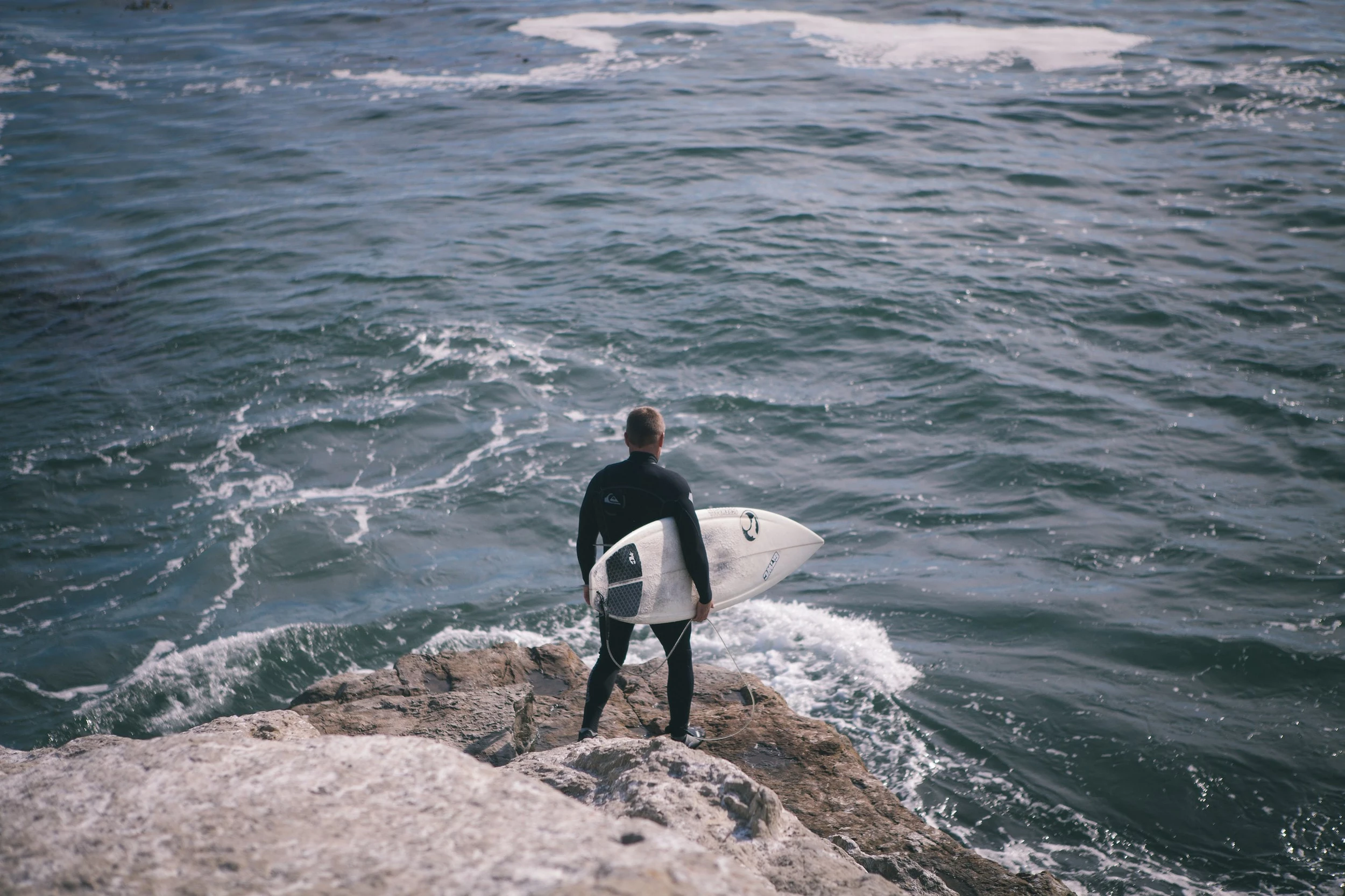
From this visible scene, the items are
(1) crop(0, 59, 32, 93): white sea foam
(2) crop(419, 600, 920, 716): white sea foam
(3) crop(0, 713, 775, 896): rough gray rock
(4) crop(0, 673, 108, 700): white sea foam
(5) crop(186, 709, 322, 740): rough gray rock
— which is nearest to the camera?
(3) crop(0, 713, 775, 896): rough gray rock

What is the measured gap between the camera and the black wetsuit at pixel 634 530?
479 centimetres

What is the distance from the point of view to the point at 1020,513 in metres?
9.18

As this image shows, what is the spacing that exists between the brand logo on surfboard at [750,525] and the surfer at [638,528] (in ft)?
2.50

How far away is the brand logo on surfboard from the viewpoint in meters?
5.82

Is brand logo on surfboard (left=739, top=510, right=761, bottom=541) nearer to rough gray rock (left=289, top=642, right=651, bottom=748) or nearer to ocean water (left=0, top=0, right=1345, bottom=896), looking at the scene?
ocean water (left=0, top=0, right=1345, bottom=896)

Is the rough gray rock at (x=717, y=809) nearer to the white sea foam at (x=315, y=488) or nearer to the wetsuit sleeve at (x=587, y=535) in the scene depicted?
the wetsuit sleeve at (x=587, y=535)

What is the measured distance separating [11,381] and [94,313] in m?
2.29

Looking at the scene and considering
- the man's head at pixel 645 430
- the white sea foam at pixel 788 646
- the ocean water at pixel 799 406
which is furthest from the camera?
the white sea foam at pixel 788 646

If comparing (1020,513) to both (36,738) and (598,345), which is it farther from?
(36,738)

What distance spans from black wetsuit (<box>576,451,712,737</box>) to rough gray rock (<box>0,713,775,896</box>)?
1527 millimetres

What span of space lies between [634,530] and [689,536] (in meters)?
0.34

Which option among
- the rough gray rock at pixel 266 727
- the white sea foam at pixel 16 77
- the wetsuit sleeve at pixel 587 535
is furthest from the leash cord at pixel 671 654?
the white sea foam at pixel 16 77

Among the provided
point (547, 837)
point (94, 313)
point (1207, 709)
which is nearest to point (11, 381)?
point (94, 313)

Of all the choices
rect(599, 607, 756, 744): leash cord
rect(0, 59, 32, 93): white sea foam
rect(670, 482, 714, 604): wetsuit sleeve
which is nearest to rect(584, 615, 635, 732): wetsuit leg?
rect(599, 607, 756, 744): leash cord
